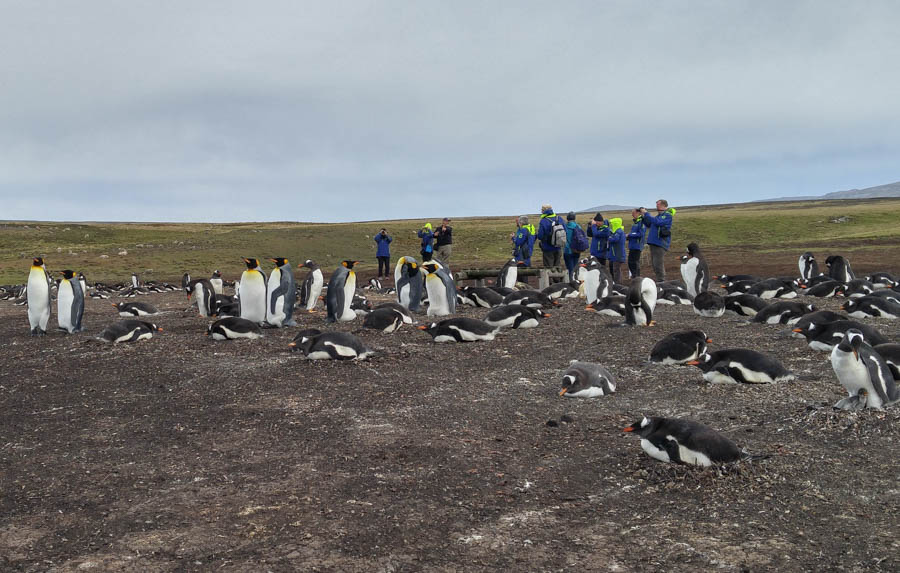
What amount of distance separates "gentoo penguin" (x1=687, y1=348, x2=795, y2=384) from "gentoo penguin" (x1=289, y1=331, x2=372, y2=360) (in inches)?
149

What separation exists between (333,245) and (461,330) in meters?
31.8

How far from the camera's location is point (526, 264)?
61.2ft

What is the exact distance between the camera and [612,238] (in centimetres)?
1641

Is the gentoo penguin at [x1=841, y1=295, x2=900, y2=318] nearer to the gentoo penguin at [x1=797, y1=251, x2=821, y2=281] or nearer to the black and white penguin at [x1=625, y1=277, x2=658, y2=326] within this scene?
the black and white penguin at [x1=625, y1=277, x2=658, y2=326]

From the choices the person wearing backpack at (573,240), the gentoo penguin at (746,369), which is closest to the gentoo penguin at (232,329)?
the gentoo penguin at (746,369)

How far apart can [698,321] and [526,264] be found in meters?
7.83

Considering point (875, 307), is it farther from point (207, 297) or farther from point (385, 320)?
point (207, 297)

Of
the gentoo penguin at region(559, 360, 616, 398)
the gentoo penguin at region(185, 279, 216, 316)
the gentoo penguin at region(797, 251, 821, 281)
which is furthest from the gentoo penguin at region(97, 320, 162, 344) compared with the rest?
the gentoo penguin at region(797, 251, 821, 281)

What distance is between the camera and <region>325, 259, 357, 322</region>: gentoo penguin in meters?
11.7

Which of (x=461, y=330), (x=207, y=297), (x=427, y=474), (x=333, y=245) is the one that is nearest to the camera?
(x=427, y=474)

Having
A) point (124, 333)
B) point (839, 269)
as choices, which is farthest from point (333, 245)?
point (124, 333)

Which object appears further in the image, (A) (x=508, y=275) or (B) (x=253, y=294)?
(A) (x=508, y=275)

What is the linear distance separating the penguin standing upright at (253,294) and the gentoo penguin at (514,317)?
374 centimetres

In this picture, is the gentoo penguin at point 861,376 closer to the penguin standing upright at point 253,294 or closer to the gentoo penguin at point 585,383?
the gentoo penguin at point 585,383
